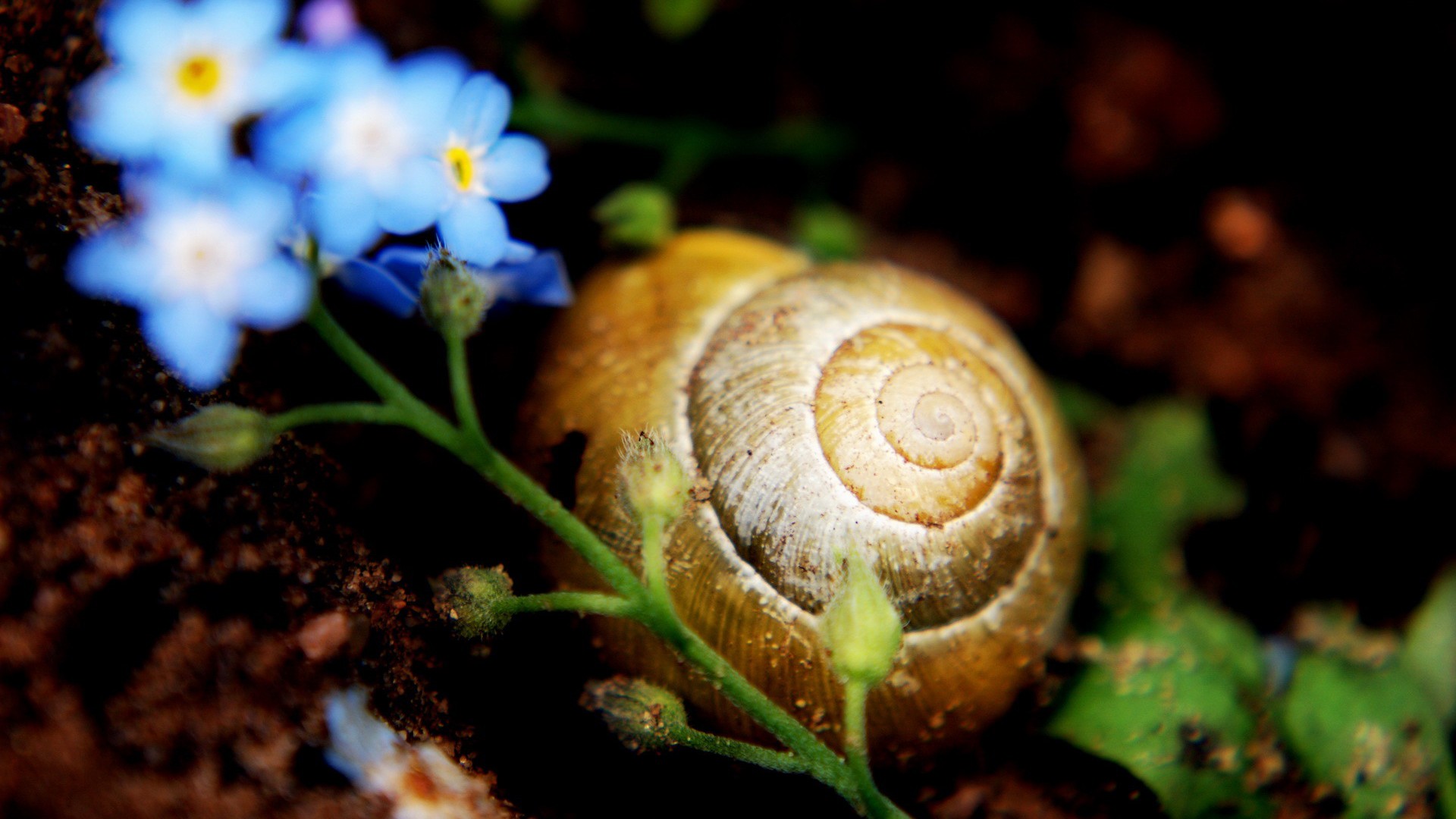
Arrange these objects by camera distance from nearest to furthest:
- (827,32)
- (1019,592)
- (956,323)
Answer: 1. (1019,592)
2. (956,323)
3. (827,32)

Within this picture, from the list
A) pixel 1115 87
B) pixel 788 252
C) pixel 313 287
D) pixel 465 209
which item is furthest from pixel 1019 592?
pixel 1115 87

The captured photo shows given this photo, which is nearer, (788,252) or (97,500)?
(97,500)

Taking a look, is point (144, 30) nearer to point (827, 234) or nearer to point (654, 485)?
point (654, 485)

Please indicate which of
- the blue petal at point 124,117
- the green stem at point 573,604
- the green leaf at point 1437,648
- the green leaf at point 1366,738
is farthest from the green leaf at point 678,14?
the green leaf at point 1437,648

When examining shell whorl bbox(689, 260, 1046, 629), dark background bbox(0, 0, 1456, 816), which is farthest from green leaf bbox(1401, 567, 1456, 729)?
shell whorl bbox(689, 260, 1046, 629)

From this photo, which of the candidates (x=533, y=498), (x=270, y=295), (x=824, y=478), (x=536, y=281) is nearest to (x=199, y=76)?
(x=270, y=295)

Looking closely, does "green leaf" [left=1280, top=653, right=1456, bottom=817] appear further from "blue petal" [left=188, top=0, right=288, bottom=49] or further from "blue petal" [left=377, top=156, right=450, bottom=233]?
"blue petal" [left=188, top=0, right=288, bottom=49]

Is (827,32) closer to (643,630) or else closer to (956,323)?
(956,323)
